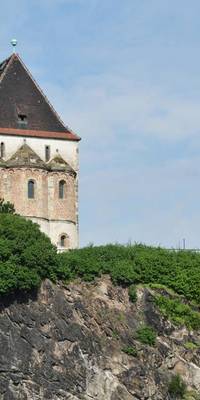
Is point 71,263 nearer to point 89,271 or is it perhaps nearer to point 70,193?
point 89,271

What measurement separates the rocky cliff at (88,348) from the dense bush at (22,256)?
3.87 ft

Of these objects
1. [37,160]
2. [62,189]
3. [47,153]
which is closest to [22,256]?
[37,160]

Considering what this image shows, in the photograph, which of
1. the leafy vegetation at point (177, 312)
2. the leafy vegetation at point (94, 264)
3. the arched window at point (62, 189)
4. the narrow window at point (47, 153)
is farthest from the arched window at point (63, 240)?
the leafy vegetation at point (177, 312)

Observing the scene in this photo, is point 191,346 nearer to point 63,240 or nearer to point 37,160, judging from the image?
point 63,240

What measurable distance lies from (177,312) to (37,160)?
20027 mm

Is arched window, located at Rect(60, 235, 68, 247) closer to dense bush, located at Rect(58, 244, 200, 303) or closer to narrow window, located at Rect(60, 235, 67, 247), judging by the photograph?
narrow window, located at Rect(60, 235, 67, 247)

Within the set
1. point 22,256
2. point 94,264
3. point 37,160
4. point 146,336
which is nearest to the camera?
point 22,256

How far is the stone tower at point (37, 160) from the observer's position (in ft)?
331

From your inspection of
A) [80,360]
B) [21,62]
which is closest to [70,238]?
[21,62]

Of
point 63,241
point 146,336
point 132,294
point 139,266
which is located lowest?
point 146,336

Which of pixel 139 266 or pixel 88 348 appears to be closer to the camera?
pixel 88 348

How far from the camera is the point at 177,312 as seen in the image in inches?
3396

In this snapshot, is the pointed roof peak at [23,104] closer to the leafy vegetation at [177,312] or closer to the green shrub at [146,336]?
the leafy vegetation at [177,312]

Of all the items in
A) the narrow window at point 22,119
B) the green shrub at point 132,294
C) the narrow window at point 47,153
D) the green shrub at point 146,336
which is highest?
the narrow window at point 22,119
